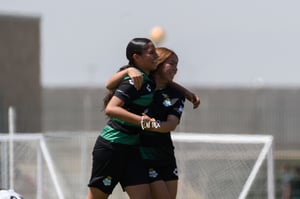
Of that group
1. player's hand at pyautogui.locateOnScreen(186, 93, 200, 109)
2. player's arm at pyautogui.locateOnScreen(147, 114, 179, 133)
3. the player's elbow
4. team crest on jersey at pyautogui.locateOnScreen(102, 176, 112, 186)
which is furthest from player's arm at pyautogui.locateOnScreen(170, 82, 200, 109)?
team crest on jersey at pyautogui.locateOnScreen(102, 176, 112, 186)

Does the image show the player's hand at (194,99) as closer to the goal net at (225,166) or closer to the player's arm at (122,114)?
the player's arm at (122,114)

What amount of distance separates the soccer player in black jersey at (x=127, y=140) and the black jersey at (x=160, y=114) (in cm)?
13

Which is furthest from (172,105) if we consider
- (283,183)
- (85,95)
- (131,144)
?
(85,95)

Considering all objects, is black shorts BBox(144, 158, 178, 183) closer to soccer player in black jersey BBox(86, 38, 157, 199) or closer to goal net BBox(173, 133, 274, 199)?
soccer player in black jersey BBox(86, 38, 157, 199)

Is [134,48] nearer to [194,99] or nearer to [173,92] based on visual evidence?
[173,92]

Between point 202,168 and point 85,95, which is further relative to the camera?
point 85,95

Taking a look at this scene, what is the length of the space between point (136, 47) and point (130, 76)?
0.25 metres

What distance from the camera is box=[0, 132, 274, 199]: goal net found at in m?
9.66

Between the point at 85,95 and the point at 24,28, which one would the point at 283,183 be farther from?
the point at 85,95

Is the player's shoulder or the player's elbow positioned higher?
the player's shoulder

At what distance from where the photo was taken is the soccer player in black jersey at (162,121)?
7469 mm

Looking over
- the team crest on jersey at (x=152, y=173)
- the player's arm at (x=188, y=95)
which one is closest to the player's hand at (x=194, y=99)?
the player's arm at (x=188, y=95)

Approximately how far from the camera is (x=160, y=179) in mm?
7551

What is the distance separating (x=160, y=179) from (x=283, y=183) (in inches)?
521
